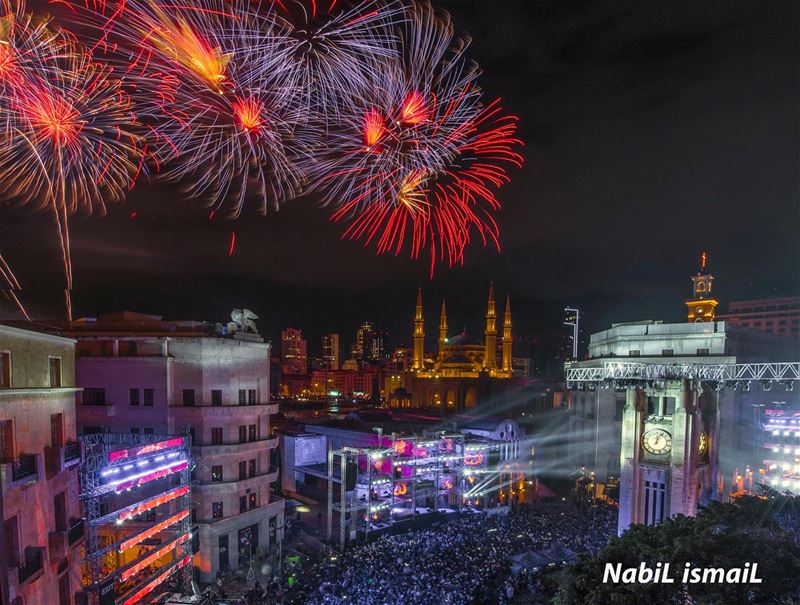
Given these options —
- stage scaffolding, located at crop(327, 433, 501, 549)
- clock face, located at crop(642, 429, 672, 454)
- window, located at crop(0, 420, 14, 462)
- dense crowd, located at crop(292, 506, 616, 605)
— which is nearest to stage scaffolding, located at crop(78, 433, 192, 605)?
window, located at crop(0, 420, 14, 462)

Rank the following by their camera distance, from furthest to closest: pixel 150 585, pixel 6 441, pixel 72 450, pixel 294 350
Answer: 1. pixel 294 350
2. pixel 150 585
3. pixel 72 450
4. pixel 6 441

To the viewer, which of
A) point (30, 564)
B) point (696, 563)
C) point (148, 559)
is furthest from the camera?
point (148, 559)

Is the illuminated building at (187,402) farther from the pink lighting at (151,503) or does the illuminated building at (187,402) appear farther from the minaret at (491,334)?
the minaret at (491,334)

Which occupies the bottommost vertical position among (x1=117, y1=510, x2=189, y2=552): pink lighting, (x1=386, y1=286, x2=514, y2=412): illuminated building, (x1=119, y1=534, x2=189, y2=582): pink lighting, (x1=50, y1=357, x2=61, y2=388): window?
(x1=386, y1=286, x2=514, y2=412): illuminated building

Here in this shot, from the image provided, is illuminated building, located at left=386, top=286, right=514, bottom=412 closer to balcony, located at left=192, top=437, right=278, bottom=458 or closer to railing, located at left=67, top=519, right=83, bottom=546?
balcony, located at left=192, top=437, right=278, bottom=458

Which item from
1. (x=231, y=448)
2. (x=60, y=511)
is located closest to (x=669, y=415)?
(x=231, y=448)

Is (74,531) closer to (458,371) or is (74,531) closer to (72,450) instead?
(72,450)

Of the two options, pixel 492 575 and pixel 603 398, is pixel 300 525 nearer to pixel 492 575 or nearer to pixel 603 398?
pixel 492 575

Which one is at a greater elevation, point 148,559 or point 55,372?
point 55,372
